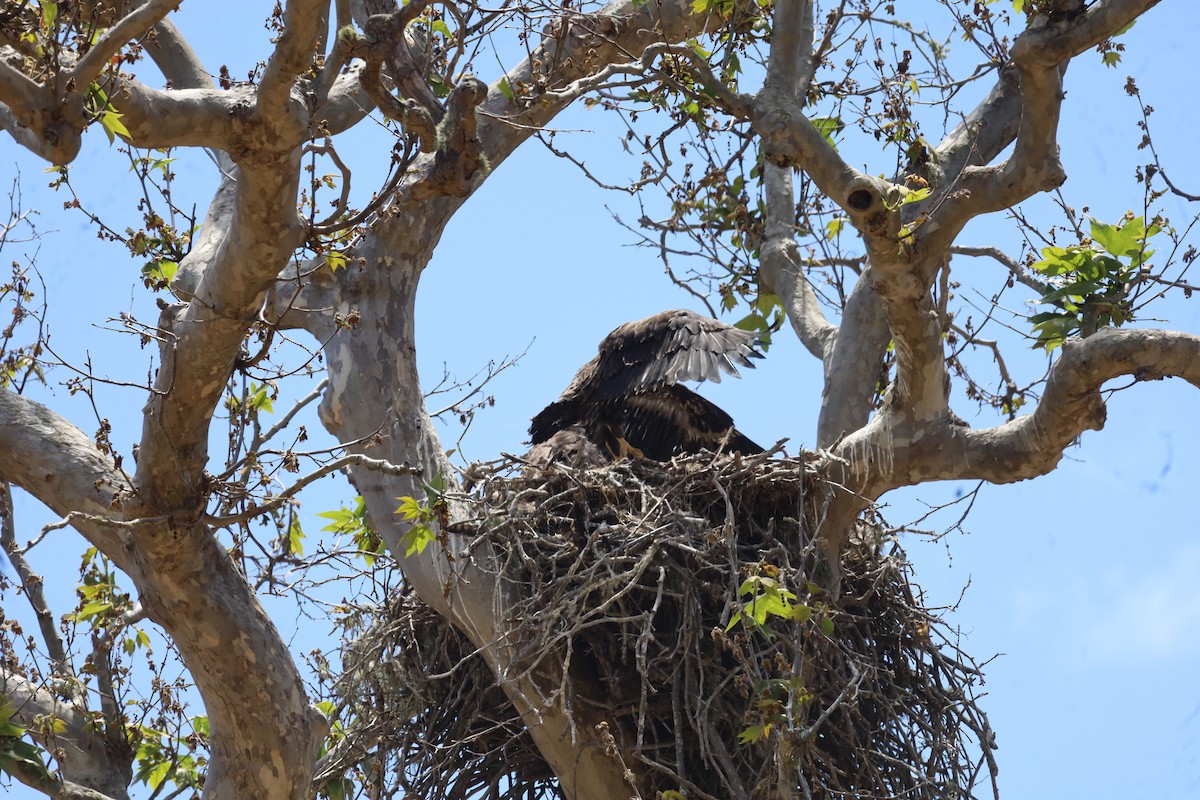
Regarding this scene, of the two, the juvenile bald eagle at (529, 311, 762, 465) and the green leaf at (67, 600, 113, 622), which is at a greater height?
the juvenile bald eagle at (529, 311, 762, 465)

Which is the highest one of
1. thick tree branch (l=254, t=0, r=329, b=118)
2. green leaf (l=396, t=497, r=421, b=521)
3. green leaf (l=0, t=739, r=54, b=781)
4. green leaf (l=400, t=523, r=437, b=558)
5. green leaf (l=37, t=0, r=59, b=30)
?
green leaf (l=37, t=0, r=59, b=30)

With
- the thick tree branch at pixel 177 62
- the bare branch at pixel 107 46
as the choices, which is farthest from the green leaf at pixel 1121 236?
the thick tree branch at pixel 177 62

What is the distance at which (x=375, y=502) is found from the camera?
19.7 ft

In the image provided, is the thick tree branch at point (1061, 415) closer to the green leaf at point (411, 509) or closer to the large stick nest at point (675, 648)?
the large stick nest at point (675, 648)

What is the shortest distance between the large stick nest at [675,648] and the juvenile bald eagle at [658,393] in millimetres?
981

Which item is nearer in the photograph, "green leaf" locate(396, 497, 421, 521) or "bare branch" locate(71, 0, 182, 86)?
"bare branch" locate(71, 0, 182, 86)

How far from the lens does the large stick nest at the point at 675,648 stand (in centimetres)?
571

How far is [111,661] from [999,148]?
4.85 m

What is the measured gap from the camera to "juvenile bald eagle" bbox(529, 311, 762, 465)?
24.5ft

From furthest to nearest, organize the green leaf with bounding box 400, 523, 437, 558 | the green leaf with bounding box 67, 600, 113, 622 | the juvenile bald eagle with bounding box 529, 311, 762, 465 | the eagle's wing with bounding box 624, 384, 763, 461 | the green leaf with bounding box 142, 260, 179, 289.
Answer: the eagle's wing with bounding box 624, 384, 763, 461 < the juvenile bald eagle with bounding box 529, 311, 762, 465 < the green leaf with bounding box 67, 600, 113, 622 < the green leaf with bounding box 142, 260, 179, 289 < the green leaf with bounding box 400, 523, 437, 558

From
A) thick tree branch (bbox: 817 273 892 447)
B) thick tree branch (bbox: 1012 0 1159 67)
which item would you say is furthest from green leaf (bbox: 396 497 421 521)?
thick tree branch (bbox: 1012 0 1159 67)

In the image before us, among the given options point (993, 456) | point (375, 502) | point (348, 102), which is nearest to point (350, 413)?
point (375, 502)

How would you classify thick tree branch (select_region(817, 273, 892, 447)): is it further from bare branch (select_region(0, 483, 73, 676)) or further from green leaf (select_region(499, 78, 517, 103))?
bare branch (select_region(0, 483, 73, 676))

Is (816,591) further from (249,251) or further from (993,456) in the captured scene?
(249,251)
